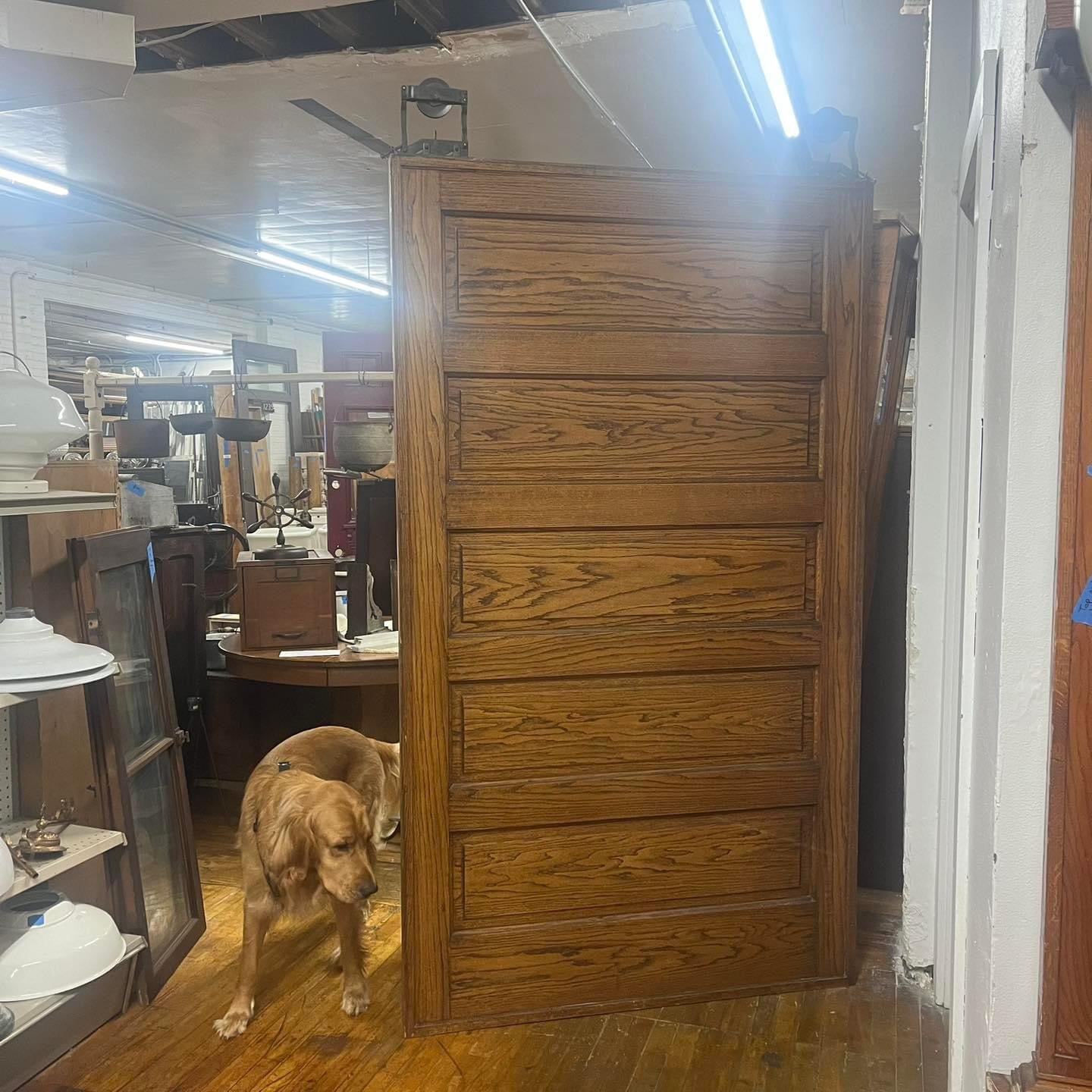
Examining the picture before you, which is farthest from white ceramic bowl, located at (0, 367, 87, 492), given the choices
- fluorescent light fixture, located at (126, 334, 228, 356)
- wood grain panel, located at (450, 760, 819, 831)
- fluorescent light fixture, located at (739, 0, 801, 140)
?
fluorescent light fixture, located at (126, 334, 228, 356)

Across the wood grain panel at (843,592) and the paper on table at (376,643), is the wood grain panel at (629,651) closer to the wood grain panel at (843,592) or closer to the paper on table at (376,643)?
the wood grain panel at (843,592)

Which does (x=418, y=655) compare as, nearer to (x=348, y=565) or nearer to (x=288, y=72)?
(x=348, y=565)

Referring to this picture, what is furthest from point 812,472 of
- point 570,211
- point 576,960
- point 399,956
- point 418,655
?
point 399,956

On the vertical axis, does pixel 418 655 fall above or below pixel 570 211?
below

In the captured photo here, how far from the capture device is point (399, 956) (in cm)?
314

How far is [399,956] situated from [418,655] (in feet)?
3.70

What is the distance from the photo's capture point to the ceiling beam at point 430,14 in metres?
3.68

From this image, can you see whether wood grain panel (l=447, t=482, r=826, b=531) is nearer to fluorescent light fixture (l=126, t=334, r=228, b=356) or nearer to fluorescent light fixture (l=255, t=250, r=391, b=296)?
fluorescent light fixture (l=255, t=250, r=391, b=296)

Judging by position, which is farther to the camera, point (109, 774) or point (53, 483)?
point (53, 483)

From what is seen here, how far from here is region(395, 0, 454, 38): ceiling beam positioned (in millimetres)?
3682

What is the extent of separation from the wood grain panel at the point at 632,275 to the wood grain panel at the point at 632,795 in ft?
3.80

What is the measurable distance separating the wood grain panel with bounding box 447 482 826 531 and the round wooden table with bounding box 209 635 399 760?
1.60 m

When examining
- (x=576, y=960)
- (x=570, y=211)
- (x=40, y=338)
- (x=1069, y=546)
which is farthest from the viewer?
(x=40, y=338)

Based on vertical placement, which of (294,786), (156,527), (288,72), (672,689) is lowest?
(294,786)
